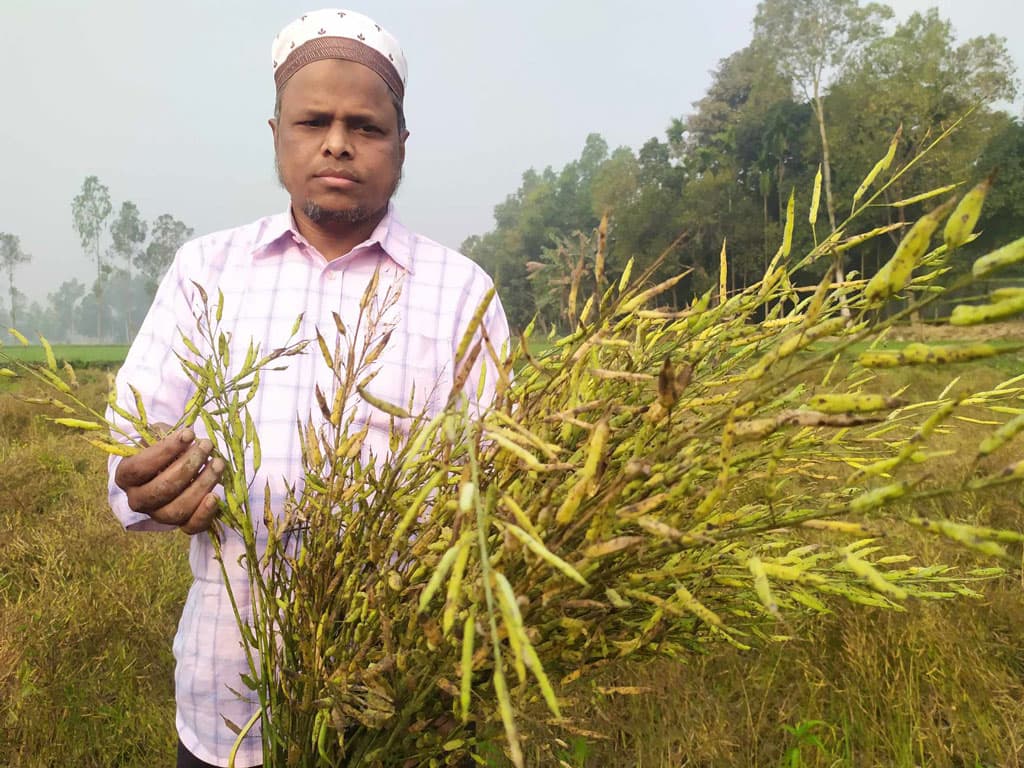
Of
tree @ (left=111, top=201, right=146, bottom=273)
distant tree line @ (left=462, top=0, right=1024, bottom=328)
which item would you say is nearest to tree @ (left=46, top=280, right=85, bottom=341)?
tree @ (left=111, top=201, right=146, bottom=273)

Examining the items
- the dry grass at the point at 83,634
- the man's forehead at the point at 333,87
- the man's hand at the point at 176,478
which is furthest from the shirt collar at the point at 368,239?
the man's hand at the point at 176,478

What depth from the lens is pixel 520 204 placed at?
8669 centimetres

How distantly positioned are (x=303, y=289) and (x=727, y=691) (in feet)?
7.72

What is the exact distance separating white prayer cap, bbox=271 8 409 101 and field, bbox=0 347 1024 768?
166 cm

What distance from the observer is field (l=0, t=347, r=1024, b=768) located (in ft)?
7.54

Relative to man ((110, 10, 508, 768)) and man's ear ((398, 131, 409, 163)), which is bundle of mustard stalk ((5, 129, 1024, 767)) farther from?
man's ear ((398, 131, 409, 163))

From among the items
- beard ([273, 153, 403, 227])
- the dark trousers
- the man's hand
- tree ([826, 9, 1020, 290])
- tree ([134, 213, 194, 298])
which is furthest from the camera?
tree ([134, 213, 194, 298])

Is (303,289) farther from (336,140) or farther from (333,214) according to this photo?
(336,140)

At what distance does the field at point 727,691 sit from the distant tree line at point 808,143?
11.4 metres

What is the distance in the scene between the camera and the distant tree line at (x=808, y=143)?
24.4m

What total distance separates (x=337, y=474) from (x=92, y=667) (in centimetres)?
310

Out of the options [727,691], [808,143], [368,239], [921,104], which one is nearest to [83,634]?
[368,239]

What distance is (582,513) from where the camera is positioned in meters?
0.62

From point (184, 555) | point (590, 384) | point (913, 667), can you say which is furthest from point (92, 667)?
point (913, 667)
